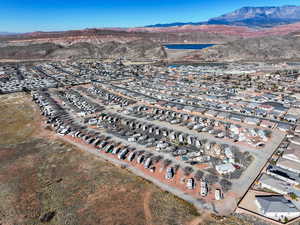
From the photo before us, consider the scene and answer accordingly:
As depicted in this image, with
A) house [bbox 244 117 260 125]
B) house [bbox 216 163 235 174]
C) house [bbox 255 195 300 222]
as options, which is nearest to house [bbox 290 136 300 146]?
house [bbox 244 117 260 125]

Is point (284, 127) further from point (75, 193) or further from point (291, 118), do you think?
point (75, 193)

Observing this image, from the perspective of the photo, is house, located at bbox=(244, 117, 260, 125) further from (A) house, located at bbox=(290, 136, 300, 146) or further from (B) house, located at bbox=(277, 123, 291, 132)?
(A) house, located at bbox=(290, 136, 300, 146)

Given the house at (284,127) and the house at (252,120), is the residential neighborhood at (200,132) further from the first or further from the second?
the house at (252,120)

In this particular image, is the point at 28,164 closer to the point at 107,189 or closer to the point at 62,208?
the point at 62,208

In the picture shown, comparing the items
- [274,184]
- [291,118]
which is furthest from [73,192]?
[291,118]

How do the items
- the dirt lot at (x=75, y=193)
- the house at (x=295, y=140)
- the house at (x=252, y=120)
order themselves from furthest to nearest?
1. the house at (x=252, y=120)
2. the house at (x=295, y=140)
3. the dirt lot at (x=75, y=193)

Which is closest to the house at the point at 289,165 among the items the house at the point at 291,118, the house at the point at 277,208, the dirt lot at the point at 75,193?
the house at the point at 277,208
